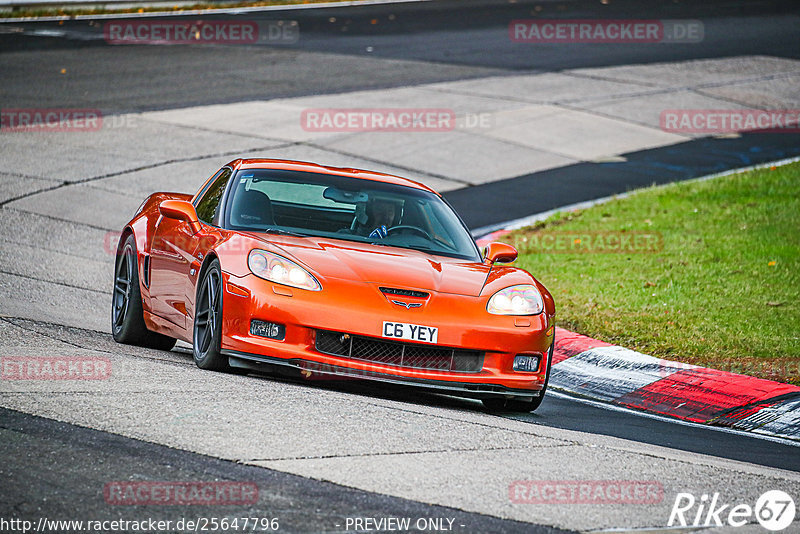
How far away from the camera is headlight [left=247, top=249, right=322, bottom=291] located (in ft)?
22.5

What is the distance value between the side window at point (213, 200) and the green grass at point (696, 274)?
10.4ft

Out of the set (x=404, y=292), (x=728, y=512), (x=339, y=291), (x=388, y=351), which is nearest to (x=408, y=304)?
(x=404, y=292)

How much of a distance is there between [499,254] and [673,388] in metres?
1.58

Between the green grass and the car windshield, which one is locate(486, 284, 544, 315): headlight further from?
the green grass

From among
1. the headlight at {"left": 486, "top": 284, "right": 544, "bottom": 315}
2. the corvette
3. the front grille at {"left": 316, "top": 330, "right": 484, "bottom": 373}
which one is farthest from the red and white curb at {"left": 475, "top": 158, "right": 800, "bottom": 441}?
the front grille at {"left": 316, "top": 330, "right": 484, "bottom": 373}

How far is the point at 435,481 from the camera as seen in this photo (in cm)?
509

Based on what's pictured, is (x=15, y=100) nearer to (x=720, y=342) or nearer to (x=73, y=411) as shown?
(x=720, y=342)

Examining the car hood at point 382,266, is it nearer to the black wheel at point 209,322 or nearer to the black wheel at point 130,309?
the black wheel at point 209,322

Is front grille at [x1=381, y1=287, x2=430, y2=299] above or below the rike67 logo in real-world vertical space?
above

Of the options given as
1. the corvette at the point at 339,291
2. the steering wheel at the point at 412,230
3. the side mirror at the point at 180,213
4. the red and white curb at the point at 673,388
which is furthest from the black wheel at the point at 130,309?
the red and white curb at the point at 673,388

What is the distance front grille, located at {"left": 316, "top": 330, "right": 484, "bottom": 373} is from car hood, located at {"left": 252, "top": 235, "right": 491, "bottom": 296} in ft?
1.21

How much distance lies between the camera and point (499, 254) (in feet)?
26.5

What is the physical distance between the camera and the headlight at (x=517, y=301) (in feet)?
23.3

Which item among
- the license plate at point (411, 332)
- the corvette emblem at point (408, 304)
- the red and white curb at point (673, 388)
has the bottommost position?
the red and white curb at point (673, 388)
